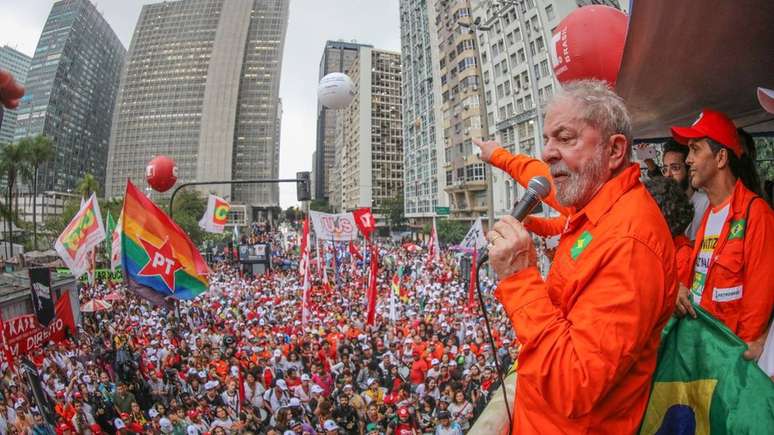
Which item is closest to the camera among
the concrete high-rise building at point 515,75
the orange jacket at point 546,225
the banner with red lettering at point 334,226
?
the orange jacket at point 546,225

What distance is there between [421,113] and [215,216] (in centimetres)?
4954

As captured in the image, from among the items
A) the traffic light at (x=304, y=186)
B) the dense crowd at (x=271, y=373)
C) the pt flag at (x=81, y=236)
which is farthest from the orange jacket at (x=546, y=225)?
the pt flag at (x=81, y=236)

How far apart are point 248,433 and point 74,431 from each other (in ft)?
12.4

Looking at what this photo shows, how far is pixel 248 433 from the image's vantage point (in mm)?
7176

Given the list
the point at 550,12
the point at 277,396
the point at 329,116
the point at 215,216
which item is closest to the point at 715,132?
the point at 277,396

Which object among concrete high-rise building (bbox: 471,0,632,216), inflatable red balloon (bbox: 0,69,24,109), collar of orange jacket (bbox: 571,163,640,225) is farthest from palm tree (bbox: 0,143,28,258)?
collar of orange jacket (bbox: 571,163,640,225)

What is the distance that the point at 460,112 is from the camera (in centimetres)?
5044

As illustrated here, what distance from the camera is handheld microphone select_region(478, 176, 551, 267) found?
1.67m

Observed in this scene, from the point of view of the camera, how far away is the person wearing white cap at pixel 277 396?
8.52 m

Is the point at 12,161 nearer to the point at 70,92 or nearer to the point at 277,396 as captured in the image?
the point at 277,396

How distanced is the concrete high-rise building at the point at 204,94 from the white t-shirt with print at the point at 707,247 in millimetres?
99419

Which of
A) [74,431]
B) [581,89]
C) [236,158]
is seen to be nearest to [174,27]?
[236,158]

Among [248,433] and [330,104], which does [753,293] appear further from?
[330,104]

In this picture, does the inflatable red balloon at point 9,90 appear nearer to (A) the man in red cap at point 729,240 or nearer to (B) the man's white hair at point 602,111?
(B) the man's white hair at point 602,111
